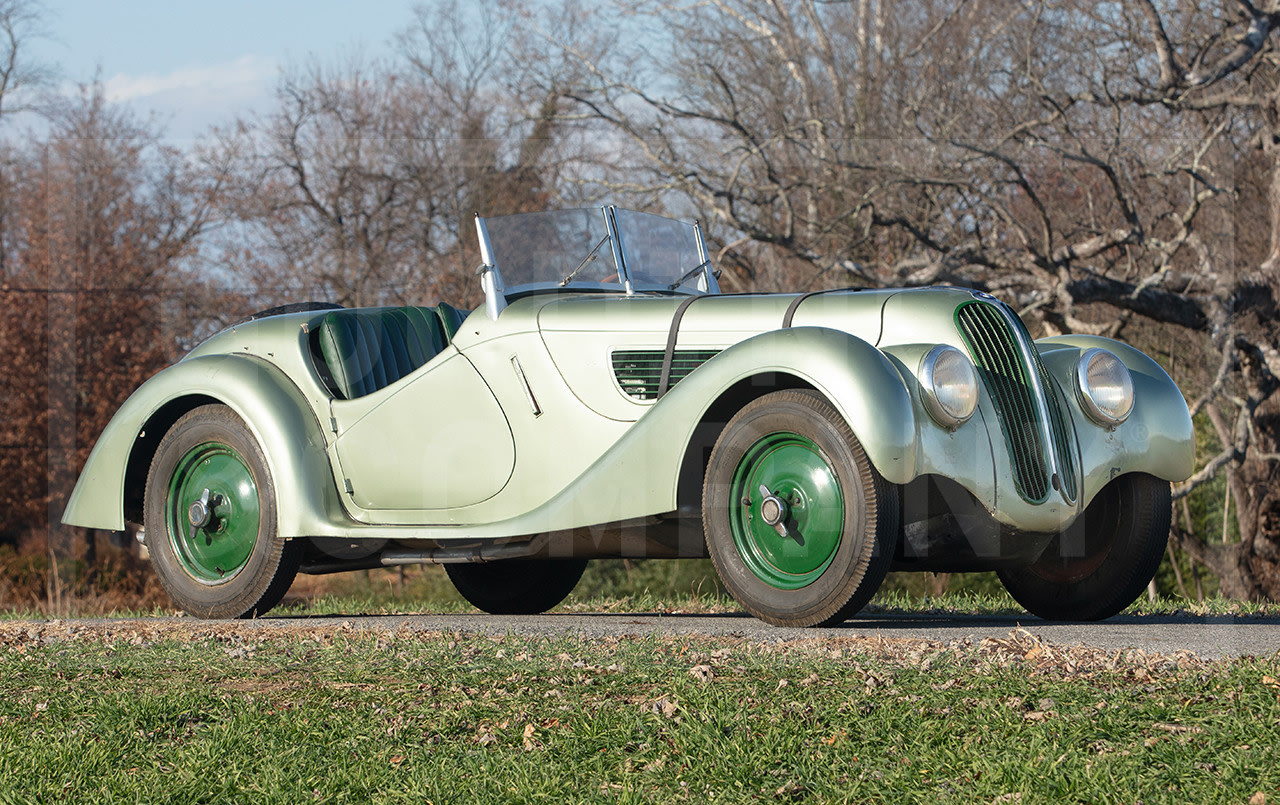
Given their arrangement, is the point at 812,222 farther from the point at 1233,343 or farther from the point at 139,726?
the point at 139,726

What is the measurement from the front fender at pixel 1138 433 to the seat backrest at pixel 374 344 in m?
3.38

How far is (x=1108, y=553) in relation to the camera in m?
5.92

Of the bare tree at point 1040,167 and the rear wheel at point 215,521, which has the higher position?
the bare tree at point 1040,167

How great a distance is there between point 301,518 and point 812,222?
8.87 meters


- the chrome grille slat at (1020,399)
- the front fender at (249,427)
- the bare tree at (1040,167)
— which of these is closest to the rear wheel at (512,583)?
the front fender at (249,427)

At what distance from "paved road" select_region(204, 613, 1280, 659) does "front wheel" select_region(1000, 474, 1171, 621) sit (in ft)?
0.45

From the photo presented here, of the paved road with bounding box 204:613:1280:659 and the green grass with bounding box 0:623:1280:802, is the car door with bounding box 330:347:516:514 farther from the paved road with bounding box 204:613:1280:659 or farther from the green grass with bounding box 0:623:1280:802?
the green grass with bounding box 0:623:1280:802

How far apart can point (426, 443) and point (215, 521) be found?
1285 mm

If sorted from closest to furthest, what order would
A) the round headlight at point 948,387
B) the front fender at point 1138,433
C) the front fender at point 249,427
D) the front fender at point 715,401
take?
the front fender at point 715,401 → the round headlight at point 948,387 → the front fender at point 1138,433 → the front fender at point 249,427

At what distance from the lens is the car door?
252 inches

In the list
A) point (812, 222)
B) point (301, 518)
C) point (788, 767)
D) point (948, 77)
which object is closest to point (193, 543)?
point (301, 518)

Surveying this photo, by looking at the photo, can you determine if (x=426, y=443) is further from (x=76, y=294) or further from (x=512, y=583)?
(x=76, y=294)

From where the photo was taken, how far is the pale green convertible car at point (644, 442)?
17.0 feet

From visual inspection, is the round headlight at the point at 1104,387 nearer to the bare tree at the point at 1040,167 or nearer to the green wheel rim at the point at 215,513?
the green wheel rim at the point at 215,513
